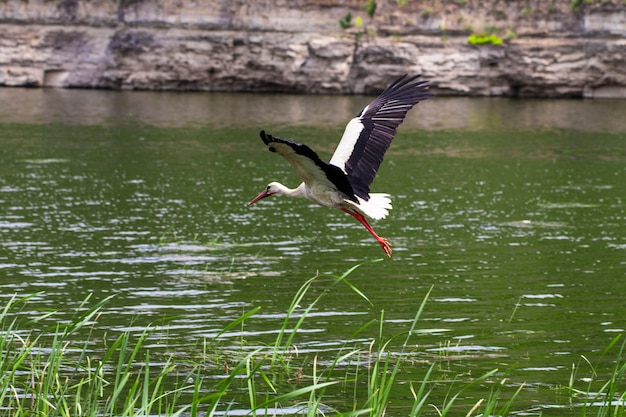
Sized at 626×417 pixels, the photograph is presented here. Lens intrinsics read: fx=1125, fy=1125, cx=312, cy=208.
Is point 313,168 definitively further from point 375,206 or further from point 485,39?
point 485,39

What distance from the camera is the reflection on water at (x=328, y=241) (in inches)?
582

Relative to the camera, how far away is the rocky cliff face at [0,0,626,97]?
2566 inches

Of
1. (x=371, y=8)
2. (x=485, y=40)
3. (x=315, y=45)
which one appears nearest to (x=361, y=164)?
(x=315, y=45)

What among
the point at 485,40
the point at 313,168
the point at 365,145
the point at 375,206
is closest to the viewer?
the point at 313,168

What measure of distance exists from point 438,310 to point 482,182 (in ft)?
51.9

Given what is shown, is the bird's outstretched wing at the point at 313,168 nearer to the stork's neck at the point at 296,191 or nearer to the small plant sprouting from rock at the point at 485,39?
the stork's neck at the point at 296,191

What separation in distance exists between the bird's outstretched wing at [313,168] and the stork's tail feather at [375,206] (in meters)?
0.12

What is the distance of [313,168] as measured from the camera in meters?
12.3

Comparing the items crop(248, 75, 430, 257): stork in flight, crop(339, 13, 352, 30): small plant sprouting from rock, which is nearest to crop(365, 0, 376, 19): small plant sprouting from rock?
crop(339, 13, 352, 30): small plant sprouting from rock

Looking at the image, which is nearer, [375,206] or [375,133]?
[375,206]

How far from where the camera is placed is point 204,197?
2862 cm

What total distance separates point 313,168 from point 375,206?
1.07m

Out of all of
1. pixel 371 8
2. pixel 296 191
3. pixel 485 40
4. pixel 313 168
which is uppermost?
pixel 313 168

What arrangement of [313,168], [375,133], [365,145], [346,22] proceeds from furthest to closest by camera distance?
[346,22]
[375,133]
[365,145]
[313,168]
